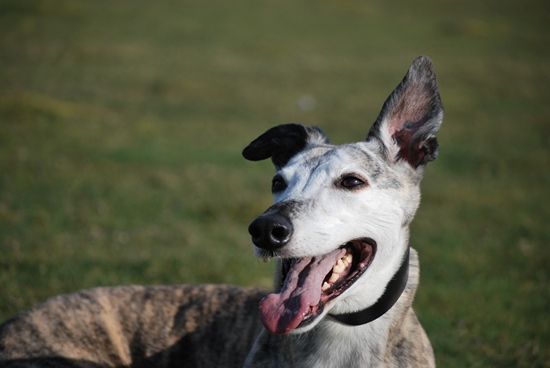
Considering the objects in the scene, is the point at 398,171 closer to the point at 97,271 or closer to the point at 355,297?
the point at 355,297

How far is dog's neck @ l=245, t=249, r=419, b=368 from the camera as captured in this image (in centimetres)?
421

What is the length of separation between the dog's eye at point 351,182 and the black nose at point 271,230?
627 mm

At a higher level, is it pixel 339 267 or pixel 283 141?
pixel 283 141

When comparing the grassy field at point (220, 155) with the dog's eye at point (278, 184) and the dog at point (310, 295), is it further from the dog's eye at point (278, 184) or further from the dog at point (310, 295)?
the dog's eye at point (278, 184)

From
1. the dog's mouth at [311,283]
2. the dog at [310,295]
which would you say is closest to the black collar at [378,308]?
the dog at [310,295]

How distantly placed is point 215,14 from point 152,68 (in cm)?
1692

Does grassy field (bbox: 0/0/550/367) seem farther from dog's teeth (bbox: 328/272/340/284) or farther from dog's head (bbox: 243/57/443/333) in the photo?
dog's teeth (bbox: 328/272/340/284)

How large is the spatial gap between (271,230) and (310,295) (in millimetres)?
487

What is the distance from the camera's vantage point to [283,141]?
520 centimetres

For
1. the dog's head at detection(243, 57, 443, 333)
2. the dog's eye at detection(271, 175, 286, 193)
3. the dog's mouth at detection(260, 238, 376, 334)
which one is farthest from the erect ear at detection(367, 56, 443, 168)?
the dog's mouth at detection(260, 238, 376, 334)

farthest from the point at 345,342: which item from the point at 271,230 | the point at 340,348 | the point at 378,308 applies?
the point at 271,230

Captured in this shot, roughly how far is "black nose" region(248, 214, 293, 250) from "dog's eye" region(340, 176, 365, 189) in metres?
0.63

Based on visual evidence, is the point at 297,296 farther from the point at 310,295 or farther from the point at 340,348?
the point at 340,348

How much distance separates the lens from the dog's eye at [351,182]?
4.24 m
